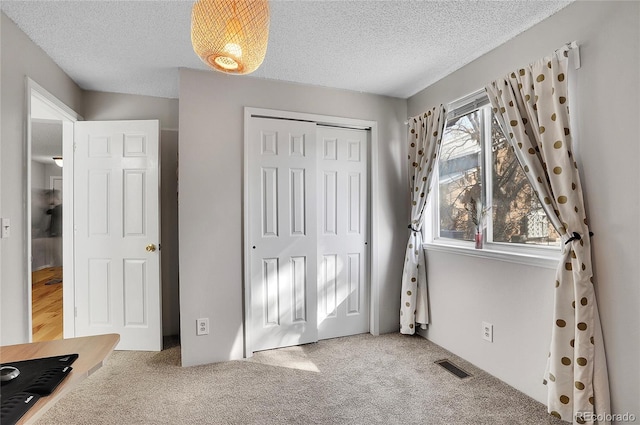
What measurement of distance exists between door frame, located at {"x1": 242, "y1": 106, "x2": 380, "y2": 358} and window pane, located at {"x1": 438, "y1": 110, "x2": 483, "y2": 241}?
63 cm

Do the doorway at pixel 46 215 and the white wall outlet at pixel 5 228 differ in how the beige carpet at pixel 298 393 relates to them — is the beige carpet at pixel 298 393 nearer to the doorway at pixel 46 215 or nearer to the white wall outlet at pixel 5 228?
the white wall outlet at pixel 5 228

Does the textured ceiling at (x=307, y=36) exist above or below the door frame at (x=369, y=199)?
above

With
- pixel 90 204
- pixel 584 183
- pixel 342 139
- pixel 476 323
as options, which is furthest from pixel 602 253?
pixel 90 204

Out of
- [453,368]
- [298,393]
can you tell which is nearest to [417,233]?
[453,368]

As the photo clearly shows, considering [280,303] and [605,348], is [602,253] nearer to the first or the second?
[605,348]

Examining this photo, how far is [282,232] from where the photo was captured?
281cm

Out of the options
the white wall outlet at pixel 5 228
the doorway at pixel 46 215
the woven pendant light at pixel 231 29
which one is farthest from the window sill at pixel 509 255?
the doorway at pixel 46 215

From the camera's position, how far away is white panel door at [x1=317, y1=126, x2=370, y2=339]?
3.00 m

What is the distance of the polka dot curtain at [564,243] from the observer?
1.62m

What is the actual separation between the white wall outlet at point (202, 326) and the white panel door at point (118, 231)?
541 mm

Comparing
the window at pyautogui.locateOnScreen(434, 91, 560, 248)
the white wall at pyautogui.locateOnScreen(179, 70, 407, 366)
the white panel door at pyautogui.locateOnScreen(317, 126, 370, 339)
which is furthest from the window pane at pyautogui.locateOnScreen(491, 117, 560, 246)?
the white wall at pyautogui.locateOnScreen(179, 70, 407, 366)

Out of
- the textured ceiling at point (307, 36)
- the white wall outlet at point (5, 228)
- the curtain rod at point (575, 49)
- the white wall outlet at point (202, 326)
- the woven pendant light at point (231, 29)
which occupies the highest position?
the textured ceiling at point (307, 36)

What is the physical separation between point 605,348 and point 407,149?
6.97ft

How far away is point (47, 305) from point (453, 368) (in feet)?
15.7
